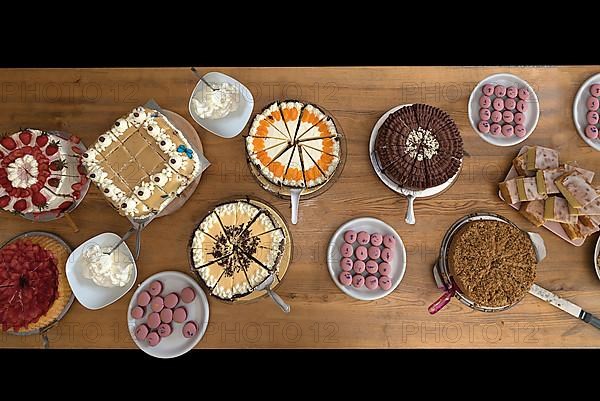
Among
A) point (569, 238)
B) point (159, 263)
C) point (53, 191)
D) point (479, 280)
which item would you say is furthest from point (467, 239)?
point (53, 191)

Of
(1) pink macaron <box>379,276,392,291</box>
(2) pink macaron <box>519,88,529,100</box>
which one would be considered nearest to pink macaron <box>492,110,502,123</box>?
(2) pink macaron <box>519,88,529,100</box>

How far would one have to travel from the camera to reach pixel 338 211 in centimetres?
283

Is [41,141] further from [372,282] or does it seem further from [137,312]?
[372,282]

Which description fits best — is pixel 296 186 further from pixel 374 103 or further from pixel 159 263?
pixel 159 263

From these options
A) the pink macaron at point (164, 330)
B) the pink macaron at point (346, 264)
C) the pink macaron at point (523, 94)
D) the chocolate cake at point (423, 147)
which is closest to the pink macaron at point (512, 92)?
the pink macaron at point (523, 94)

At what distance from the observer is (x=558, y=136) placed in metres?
Result: 2.88

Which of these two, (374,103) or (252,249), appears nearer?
(252,249)

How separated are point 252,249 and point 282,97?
878 millimetres

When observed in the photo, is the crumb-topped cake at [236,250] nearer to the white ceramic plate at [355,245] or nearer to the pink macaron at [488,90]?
the white ceramic plate at [355,245]

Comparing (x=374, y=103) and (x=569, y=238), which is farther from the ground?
(x=374, y=103)

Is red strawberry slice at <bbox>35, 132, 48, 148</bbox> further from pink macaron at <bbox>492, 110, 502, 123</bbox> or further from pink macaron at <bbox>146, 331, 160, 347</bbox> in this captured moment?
pink macaron at <bbox>492, 110, 502, 123</bbox>

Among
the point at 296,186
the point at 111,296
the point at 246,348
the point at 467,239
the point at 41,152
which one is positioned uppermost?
the point at 41,152

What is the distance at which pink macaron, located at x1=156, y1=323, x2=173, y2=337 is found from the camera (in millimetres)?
2701

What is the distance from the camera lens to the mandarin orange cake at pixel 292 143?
2.64 metres
